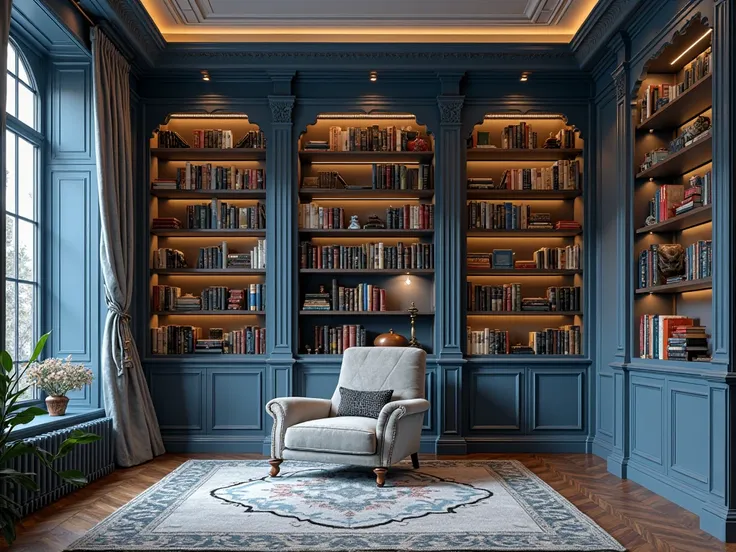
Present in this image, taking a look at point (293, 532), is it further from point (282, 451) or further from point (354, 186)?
point (354, 186)

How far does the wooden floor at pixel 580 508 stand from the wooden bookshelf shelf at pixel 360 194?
2.57 metres

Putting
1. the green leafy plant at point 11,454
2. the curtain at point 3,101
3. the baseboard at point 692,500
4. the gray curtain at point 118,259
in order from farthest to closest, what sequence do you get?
A: 1. the gray curtain at point 118,259
2. the curtain at point 3,101
3. the baseboard at point 692,500
4. the green leafy plant at point 11,454

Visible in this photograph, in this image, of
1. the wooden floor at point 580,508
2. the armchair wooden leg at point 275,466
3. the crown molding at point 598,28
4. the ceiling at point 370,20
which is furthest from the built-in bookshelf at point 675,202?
the armchair wooden leg at point 275,466

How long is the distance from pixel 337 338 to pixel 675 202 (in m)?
3.15

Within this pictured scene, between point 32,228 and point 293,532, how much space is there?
131 inches

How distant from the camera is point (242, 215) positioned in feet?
23.8

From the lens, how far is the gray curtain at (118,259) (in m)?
6.05

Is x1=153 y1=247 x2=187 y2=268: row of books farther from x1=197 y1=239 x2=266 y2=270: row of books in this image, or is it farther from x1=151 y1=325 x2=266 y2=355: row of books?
x1=151 y1=325 x2=266 y2=355: row of books

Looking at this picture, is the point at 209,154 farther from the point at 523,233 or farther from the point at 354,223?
the point at 523,233

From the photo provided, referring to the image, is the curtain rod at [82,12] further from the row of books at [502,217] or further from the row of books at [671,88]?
the row of books at [671,88]

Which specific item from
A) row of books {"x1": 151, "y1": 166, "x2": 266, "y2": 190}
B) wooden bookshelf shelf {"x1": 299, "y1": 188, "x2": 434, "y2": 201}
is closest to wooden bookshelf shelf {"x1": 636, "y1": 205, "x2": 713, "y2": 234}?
wooden bookshelf shelf {"x1": 299, "y1": 188, "x2": 434, "y2": 201}

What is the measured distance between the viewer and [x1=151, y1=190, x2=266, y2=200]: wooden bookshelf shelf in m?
7.19

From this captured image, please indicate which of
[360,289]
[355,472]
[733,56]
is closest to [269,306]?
[360,289]

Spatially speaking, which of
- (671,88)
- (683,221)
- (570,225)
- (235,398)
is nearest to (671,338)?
(683,221)
